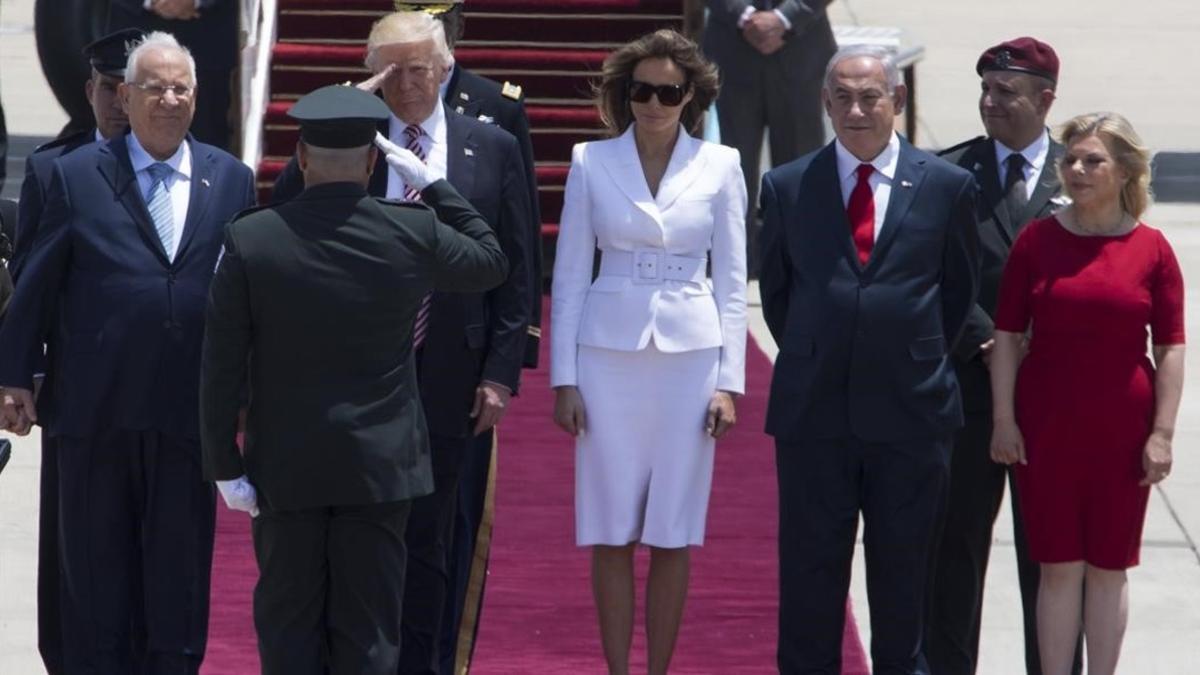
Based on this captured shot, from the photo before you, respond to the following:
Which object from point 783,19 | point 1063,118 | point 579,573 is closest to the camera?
point 579,573

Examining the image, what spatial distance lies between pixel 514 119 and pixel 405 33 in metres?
0.64

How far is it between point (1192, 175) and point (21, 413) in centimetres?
1012

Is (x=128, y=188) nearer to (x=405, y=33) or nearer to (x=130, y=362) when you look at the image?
(x=130, y=362)

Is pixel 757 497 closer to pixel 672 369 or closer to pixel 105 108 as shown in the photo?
pixel 672 369

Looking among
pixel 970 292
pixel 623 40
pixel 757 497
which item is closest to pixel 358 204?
pixel 970 292

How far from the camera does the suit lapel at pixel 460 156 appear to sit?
6.05 meters

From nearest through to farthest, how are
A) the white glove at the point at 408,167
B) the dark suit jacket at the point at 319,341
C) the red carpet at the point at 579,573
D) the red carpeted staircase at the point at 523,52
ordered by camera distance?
1. the dark suit jacket at the point at 319,341
2. the white glove at the point at 408,167
3. the red carpet at the point at 579,573
4. the red carpeted staircase at the point at 523,52

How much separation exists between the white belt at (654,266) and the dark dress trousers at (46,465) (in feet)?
4.40

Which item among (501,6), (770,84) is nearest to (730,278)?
(770,84)

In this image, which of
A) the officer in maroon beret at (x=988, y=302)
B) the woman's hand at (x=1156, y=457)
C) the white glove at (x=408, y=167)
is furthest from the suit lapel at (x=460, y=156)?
the woman's hand at (x=1156, y=457)

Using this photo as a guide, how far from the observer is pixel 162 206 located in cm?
590

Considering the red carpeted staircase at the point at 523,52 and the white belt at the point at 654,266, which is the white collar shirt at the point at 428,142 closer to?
the white belt at the point at 654,266

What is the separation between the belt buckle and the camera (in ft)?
20.0

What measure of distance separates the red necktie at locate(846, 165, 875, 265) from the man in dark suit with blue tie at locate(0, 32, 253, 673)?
1.47m
